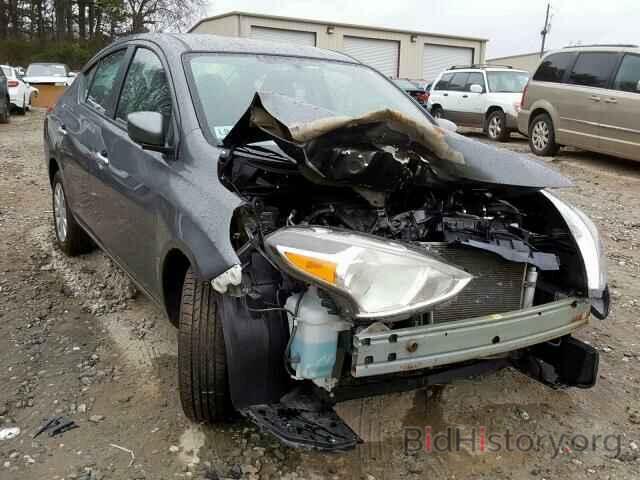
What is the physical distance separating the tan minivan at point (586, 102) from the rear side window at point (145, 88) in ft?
23.5

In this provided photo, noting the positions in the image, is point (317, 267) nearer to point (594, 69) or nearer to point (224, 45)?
point (224, 45)

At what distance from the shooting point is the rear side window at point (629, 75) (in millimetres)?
8453

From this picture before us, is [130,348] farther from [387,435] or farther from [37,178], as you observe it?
[37,178]

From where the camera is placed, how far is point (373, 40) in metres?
32.2

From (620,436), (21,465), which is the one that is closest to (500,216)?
(620,436)

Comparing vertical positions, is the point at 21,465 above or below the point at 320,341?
below

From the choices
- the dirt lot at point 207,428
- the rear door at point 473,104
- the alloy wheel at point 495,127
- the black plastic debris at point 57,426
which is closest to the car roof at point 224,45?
the dirt lot at point 207,428

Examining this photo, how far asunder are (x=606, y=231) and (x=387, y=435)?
4.12 m

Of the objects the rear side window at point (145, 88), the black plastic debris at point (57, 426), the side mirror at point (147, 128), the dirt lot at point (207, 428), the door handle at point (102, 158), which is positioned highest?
the rear side window at point (145, 88)

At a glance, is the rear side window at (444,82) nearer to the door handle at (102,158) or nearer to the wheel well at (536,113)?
the wheel well at (536,113)

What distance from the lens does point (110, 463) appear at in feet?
7.96

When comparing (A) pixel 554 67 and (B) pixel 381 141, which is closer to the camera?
(B) pixel 381 141

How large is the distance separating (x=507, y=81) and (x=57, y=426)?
41.4ft

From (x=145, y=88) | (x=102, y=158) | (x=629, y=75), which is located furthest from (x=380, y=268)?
(x=629, y=75)
